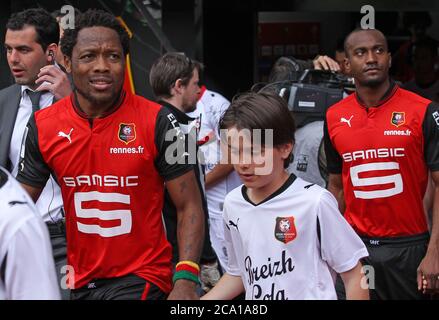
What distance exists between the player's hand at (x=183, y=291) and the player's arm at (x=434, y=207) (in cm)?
169

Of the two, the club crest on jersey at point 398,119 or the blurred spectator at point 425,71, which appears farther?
the blurred spectator at point 425,71

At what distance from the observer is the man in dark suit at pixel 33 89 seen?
5203mm

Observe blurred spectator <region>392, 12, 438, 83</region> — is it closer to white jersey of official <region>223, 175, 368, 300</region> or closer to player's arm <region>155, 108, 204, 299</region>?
player's arm <region>155, 108, 204, 299</region>

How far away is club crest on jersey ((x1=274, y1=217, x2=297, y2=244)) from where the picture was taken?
12.9 feet

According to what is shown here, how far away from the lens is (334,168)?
5922 mm

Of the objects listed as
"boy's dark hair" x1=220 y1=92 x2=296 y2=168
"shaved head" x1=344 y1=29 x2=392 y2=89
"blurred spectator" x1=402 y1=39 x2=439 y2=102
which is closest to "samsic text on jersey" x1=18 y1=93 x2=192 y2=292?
"boy's dark hair" x1=220 y1=92 x2=296 y2=168

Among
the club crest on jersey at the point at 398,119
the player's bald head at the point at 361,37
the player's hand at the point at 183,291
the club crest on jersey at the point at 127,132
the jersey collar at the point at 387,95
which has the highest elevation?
the player's bald head at the point at 361,37

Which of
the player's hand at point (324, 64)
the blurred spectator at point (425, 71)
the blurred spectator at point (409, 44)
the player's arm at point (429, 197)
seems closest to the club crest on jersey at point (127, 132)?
the player's arm at point (429, 197)

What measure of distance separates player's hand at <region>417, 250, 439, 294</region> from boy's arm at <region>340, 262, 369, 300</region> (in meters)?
1.58

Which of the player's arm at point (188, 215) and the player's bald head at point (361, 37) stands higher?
the player's bald head at point (361, 37)

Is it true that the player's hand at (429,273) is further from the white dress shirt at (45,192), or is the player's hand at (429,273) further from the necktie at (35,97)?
the necktie at (35,97)

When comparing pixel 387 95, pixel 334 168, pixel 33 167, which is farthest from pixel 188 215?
pixel 387 95

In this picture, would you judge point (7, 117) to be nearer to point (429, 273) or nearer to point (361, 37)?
point (361, 37)

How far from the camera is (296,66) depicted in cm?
718
